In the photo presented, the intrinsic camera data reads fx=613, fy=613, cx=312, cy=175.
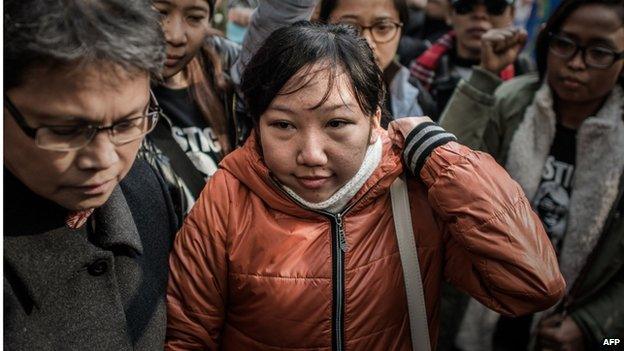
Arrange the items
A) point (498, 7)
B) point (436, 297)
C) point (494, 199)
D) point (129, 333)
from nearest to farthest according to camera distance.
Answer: point (129, 333) → point (494, 199) → point (436, 297) → point (498, 7)

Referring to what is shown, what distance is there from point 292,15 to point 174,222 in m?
0.95

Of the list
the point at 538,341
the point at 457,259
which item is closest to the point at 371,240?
the point at 457,259

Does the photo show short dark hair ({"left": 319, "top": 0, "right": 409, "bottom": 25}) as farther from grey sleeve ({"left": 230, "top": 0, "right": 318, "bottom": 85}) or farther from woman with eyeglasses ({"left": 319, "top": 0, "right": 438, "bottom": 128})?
grey sleeve ({"left": 230, "top": 0, "right": 318, "bottom": 85})

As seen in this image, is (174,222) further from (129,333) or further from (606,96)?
(606,96)

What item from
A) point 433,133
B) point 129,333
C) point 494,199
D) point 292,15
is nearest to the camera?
point 129,333

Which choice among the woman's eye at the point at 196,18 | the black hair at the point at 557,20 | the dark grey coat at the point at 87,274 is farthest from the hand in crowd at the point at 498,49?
the dark grey coat at the point at 87,274

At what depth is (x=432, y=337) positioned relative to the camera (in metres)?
2.01

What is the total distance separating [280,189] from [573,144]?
157 cm

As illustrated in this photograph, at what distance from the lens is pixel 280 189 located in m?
1.91

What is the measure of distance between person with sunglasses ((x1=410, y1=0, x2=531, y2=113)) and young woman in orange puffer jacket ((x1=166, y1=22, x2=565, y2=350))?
179 centimetres

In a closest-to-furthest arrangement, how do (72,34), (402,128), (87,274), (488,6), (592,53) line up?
1. (72,34)
2. (87,274)
3. (402,128)
4. (592,53)
5. (488,6)

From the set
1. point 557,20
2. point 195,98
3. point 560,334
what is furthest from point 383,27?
point 560,334

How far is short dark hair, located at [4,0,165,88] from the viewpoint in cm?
124

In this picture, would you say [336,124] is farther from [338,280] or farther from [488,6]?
[488,6]
